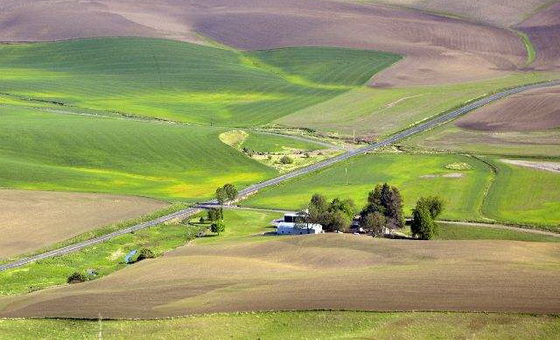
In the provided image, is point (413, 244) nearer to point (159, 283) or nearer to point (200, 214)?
point (159, 283)

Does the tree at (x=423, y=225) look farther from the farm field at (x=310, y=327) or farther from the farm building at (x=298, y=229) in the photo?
the farm field at (x=310, y=327)

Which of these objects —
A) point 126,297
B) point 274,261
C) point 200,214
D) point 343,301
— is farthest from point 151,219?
point 343,301

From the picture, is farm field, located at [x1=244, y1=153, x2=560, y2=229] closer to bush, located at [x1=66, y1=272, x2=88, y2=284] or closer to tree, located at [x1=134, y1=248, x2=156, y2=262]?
tree, located at [x1=134, y1=248, x2=156, y2=262]

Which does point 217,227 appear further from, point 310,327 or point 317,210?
point 310,327

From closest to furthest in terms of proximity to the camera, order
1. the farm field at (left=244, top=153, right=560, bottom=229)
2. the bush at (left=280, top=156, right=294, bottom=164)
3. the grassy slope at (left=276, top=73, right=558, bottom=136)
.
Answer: the farm field at (left=244, top=153, right=560, bottom=229) → the bush at (left=280, top=156, right=294, bottom=164) → the grassy slope at (left=276, top=73, right=558, bottom=136)

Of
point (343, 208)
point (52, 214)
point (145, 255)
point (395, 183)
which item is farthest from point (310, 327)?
point (395, 183)

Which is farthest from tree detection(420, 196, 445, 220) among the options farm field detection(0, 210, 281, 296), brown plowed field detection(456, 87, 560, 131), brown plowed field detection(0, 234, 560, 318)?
brown plowed field detection(456, 87, 560, 131)

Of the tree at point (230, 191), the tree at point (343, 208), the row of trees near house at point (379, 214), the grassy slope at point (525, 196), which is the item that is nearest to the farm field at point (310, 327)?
the row of trees near house at point (379, 214)
